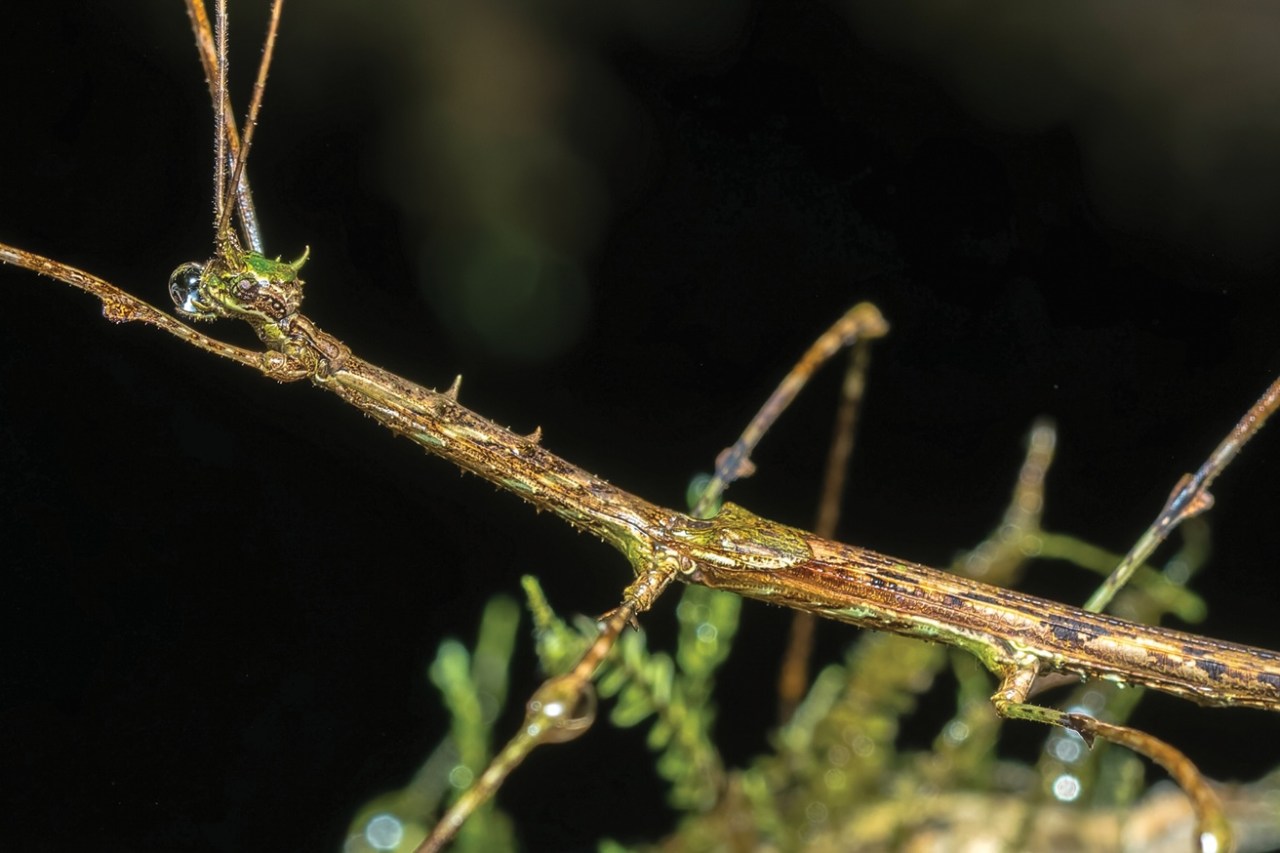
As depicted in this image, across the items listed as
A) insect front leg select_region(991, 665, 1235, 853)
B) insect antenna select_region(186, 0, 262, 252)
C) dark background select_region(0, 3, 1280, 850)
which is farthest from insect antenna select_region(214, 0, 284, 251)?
insect front leg select_region(991, 665, 1235, 853)

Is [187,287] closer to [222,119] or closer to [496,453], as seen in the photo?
[222,119]

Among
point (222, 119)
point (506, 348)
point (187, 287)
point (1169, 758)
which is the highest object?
point (506, 348)

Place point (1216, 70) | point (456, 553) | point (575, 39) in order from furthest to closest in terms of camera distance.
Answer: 1. point (456, 553)
2. point (575, 39)
3. point (1216, 70)

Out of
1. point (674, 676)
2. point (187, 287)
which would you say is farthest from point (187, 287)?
point (674, 676)

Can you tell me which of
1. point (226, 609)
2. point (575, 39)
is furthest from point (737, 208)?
point (226, 609)

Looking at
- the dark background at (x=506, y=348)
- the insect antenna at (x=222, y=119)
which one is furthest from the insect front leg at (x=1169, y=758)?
the insect antenna at (x=222, y=119)

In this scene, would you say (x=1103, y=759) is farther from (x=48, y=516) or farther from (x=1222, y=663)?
(x=48, y=516)

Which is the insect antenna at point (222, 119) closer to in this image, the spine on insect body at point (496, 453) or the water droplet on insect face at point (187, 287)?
the water droplet on insect face at point (187, 287)
